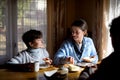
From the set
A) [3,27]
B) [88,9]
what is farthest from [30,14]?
[88,9]

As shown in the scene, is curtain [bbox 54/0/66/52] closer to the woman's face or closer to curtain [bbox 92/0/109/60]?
curtain [bbox 92/0/109/60]

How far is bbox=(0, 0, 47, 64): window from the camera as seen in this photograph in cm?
450

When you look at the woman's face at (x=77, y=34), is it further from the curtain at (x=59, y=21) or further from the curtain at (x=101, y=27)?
the curtain at (x=59, y=21)

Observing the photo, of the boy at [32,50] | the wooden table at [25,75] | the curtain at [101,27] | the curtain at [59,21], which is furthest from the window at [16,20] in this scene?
the wooden table at [25,75]

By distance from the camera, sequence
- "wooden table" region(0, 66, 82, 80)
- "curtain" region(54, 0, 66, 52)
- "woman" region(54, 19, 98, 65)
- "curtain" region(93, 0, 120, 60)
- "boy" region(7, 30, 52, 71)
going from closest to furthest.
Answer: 1. "wooden table" region(0, 66, 82, 80)
2. "boy" region(7, 30, 52, 71)
3. "woman" region(54, 19, 98, 65)
4. "curtain" region(93, 0, 120, 60)
5. "curtain" region(54, 0, 66, 52)

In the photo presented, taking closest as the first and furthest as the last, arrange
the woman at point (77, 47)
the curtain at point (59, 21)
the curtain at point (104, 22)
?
the woman at point (77, 47) → the curtain at point (104, 22) → the curtain at point (59, 21)

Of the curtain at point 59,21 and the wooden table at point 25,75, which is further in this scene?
the curtain at point 59,21

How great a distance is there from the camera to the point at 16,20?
14.8ft

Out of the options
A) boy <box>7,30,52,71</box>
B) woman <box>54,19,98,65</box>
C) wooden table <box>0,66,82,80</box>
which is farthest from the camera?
woman <box>54,19,98,65</box>

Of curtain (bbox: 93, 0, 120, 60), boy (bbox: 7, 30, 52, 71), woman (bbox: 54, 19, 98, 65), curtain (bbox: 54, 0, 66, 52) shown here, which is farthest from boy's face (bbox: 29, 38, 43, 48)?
curtain (bbox: 54, 0, 66, 52)

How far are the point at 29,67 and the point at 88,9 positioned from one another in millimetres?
2247

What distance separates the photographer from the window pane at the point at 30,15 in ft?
14.9

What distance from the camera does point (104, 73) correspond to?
4.51 feet

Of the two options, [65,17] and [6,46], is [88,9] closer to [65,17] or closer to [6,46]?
[65,17]
